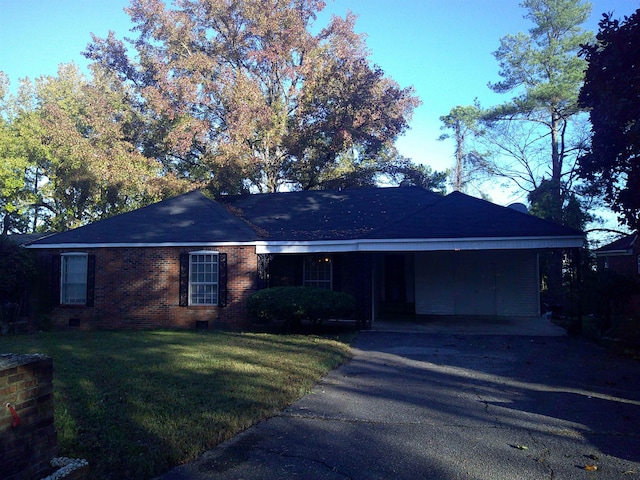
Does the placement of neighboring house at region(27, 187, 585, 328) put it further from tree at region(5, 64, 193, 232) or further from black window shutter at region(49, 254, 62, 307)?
tree at region(5, 64, 193, 232)

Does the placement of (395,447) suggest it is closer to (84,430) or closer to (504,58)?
(84,430)

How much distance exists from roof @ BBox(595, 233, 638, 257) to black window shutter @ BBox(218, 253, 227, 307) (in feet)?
64.9

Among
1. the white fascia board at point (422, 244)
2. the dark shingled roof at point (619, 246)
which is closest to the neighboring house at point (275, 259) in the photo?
the white fascia board at point (422, 244)

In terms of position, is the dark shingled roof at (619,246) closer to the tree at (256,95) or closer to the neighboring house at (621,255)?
the neighboring house at (621,255)

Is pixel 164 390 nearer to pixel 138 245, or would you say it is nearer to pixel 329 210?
pixel 138 245

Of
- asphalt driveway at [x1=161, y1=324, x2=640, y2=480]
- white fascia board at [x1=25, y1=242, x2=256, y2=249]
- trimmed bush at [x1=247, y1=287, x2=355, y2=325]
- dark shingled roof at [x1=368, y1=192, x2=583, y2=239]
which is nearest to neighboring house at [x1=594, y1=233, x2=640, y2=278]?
dark shingled roof at [x1=368, y1=192, x2=583, y2=239]

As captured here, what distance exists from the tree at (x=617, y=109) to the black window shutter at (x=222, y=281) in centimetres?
981

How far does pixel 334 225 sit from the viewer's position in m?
16.1

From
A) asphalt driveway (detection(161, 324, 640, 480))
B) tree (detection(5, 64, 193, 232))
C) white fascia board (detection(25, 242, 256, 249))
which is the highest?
tree (detection(5, 64, 193, 232))

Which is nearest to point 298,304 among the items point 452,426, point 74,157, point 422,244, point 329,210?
point 422,244

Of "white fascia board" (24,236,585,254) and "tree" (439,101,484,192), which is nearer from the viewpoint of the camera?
"white fascia board" (24,236,585,254)

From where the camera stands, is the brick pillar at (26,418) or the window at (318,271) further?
→ the window at (318,271)

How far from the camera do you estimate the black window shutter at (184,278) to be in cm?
1527

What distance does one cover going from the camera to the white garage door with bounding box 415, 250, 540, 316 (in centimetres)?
1662
